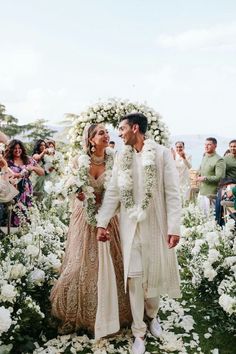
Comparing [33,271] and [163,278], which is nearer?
[163,278]

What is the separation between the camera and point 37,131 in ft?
103

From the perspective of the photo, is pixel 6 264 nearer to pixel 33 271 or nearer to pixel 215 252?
pixel 33 271

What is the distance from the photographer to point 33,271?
15.0 ft

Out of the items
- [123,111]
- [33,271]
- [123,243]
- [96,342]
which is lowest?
[96,342]

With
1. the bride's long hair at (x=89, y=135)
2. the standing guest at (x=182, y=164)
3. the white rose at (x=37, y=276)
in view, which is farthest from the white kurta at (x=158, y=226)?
the standing guest at (x=182, y=164)

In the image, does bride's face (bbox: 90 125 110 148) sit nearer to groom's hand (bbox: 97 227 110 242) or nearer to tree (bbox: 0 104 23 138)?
groom's hand (bbox: 97 227 110 242)

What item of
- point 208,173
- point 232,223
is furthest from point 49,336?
point 208,173

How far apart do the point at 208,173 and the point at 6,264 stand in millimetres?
5633

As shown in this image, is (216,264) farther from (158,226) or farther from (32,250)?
(32,250)

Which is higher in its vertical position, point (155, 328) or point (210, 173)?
point (210, 173)

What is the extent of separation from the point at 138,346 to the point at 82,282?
822mm

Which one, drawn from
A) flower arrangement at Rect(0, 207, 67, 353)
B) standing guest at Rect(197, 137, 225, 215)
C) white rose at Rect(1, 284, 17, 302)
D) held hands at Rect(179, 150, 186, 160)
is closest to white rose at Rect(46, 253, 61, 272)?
flower arrangement at Rect(0, 207, 67, 353)

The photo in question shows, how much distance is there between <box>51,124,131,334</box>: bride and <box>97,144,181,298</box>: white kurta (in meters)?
0.28

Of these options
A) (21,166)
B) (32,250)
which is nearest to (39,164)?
(21,166)
